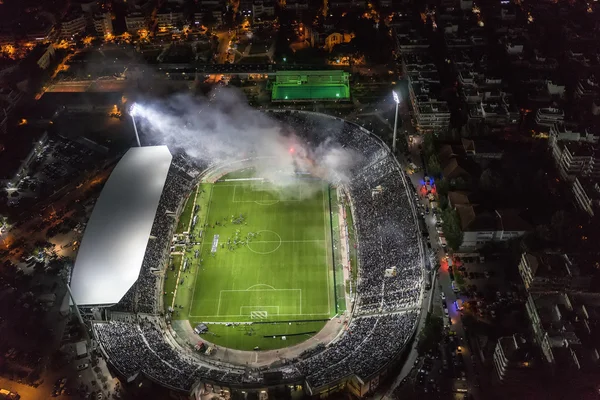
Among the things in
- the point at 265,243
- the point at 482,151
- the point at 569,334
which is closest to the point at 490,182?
the point at 482,151

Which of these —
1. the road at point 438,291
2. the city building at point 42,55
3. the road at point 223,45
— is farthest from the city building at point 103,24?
the road at point 438,291

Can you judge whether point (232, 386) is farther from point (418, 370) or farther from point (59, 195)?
point (59, 195)

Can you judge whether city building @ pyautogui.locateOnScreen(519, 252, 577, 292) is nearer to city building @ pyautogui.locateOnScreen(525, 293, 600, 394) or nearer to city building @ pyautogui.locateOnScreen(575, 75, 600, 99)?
city building @ pyautogui.locateOnScreen(525, 293, 600, 394)

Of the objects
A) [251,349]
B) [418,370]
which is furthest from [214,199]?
[418,370]

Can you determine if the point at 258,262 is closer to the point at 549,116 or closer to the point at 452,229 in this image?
the point at 452,229

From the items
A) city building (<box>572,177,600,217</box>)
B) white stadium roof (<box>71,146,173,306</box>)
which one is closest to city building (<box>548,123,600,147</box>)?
city building (<box>572,177,600,217</box>)

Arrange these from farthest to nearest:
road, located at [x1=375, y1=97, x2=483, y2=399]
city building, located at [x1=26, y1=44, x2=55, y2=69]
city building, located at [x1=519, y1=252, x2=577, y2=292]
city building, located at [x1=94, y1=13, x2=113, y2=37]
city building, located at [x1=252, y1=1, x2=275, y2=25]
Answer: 1. city building, located at [x1=252, y1=1, x2=275, y2=25]
2. city building, located at [x1=94, y1=13, x2=113, y2=37]
3. city building, located at [x1=26, y1=44, x2=55, y2=69]
4. city building, located at [x1=519, y1=252, x2=577, y2=292]
5. road, located at [x1=375, y1=97, x2=483, y2=399]
